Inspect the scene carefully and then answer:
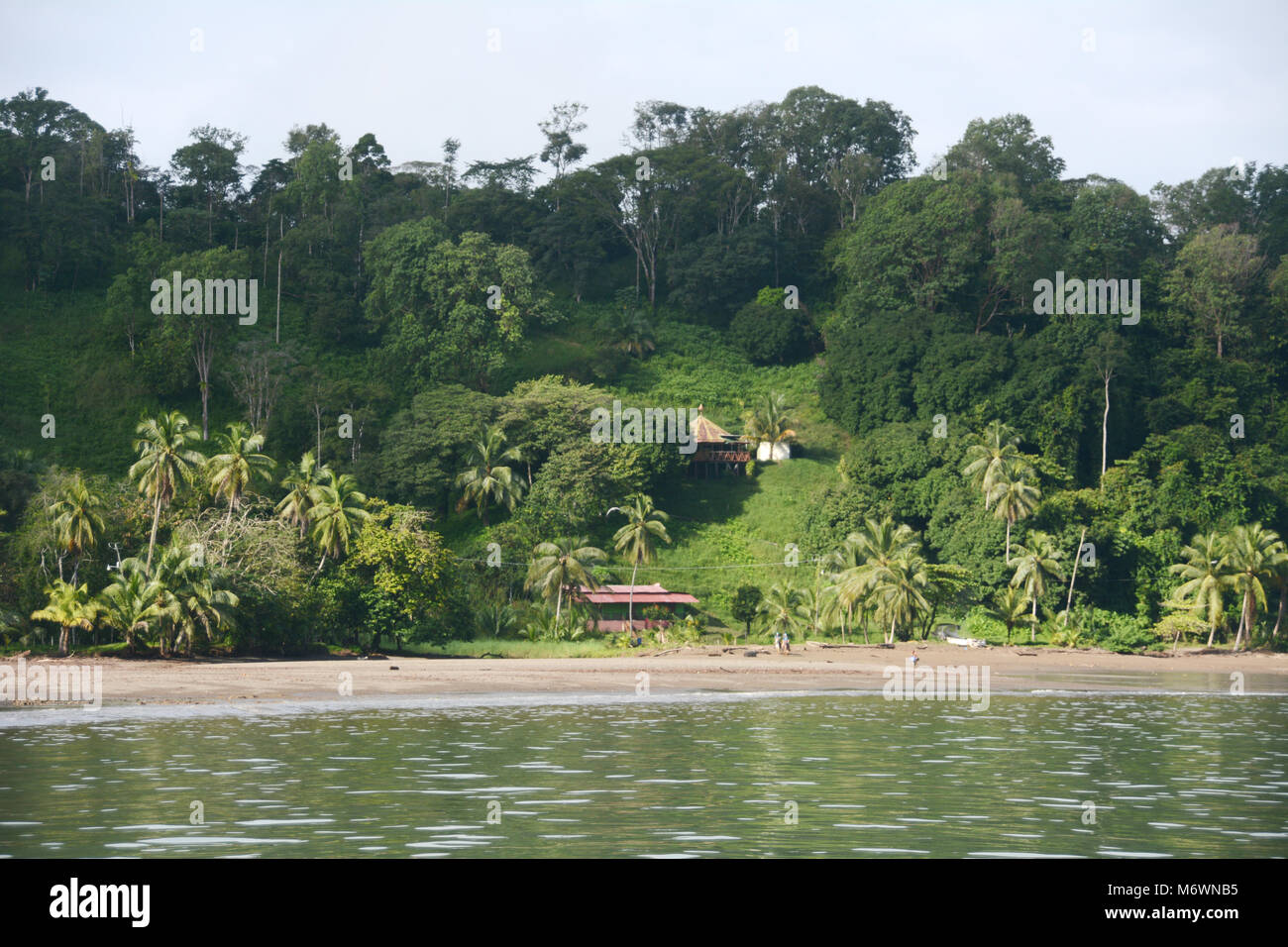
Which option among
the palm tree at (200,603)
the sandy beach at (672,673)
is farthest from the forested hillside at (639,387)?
the sandy beach at (672,673)

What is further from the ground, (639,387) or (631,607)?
(639,387)

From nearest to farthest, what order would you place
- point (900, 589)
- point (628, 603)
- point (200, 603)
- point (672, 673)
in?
point (200, 603)
point (672, 673)
point (900, 589)
point (628, 603)

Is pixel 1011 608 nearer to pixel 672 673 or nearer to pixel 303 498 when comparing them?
pixel 672 673

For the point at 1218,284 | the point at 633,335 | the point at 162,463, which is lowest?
the point at 162,463

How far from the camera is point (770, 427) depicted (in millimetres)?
92312

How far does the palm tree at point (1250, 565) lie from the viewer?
66938 mm

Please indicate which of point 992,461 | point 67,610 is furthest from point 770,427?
point 67,610

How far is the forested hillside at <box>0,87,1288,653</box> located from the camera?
201ft

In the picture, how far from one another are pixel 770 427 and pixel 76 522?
51552 millimetres
